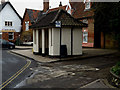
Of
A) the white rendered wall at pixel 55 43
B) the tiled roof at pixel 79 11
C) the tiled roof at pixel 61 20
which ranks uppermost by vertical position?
the tiled roof at pixel 79 11

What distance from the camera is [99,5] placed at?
55.5 feet

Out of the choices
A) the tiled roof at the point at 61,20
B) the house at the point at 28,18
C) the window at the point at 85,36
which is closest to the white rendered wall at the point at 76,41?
the tiled roof at the point at 61,20

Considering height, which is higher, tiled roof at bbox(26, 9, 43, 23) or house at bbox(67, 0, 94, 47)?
tiled roof at bbox(26, 9, 43, 23)

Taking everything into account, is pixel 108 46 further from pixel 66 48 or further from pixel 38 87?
pixel 38 87

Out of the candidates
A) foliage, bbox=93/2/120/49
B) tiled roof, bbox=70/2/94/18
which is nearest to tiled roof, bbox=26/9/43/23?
tiled roof, bbox=70/2/94/18

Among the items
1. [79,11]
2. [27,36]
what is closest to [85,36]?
[79,11]

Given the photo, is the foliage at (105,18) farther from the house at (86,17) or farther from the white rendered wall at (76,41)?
the white rendered wall at (76,41)

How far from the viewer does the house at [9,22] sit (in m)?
39.7

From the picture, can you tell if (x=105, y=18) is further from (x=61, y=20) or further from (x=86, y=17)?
(x=61, y=20)

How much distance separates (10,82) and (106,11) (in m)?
14.7

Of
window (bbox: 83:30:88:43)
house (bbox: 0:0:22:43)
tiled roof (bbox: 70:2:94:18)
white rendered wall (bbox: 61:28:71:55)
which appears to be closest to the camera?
white rendered wall (bbox: 61:28:71:55)

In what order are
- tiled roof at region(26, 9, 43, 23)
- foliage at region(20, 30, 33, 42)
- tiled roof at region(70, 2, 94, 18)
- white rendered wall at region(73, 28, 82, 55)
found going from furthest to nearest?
tiled roof at region(26, 9, 43, 23) → foliage at region(20, 30, 33, 42) → tiled roof at region(70, 2, 94, 18) → white rendered wall at region(73, 28, 82, 55)

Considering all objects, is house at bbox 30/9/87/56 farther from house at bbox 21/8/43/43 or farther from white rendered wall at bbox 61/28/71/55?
house at bbox 21/8/43/43

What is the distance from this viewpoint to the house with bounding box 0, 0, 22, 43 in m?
39.7
